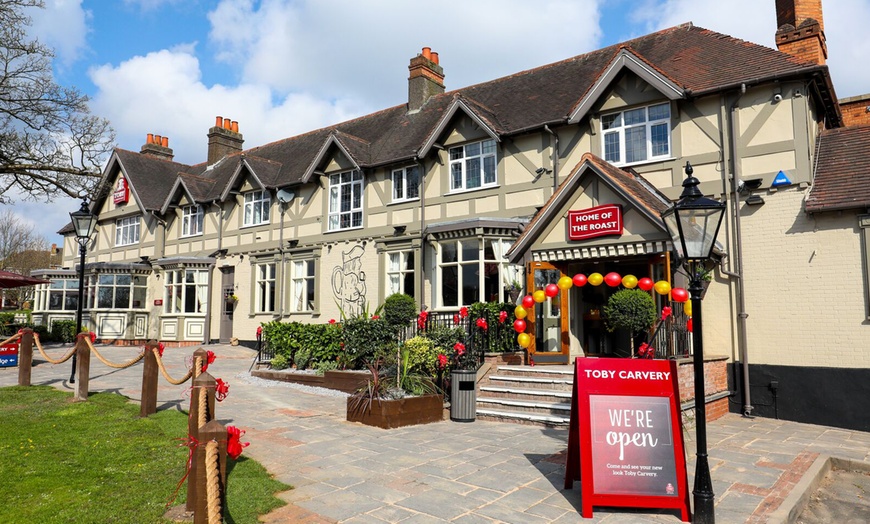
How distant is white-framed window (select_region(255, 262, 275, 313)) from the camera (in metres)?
22.4

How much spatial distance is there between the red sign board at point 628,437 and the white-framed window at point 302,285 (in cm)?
1599

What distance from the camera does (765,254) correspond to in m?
11.9

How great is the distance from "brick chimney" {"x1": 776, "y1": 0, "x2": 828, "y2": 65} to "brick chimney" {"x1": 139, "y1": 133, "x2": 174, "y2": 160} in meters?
30.1

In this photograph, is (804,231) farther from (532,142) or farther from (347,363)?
(347,363)

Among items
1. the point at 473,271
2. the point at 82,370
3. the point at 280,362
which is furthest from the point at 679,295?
the point at 82,370

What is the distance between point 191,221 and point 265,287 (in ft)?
20.6

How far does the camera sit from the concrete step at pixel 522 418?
390 inches

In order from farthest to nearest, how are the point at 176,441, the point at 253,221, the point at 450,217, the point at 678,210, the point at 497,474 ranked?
1. the point at 253,221
2. the point at 450,217
3. the point at 176,441
4. the point at 497,474
5. the point at 678,210

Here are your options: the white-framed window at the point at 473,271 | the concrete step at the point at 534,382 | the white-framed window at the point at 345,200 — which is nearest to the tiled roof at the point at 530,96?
the white-framed window at the point at 345,200

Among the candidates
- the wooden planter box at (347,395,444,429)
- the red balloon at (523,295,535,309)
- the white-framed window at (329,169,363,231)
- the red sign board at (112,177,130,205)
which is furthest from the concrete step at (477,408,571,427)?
the red sign board at (112,177,130,205)

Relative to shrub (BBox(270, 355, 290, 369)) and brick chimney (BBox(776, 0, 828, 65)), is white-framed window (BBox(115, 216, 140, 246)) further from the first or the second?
brick chimney (BBox(776, 0, 828, 65))

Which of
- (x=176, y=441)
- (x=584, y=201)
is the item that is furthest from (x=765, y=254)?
(x=176, y=441)

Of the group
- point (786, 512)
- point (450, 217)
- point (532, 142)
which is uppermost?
point (532, 142)

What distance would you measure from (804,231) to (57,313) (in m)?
29.9
